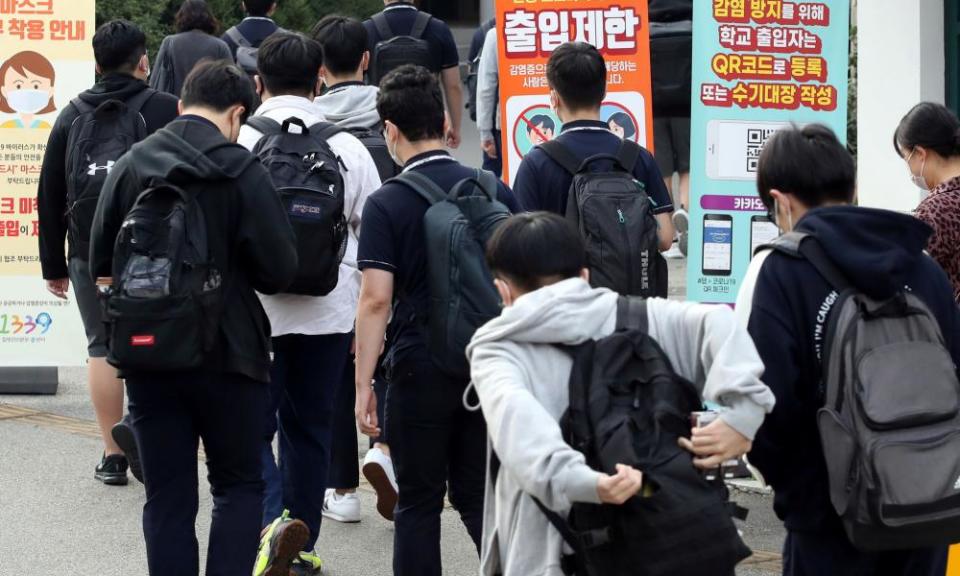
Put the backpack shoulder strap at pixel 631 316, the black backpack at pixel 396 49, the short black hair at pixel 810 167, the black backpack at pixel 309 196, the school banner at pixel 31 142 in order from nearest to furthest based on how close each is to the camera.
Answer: the backpack shoulder strap at pixel 631 316
the short black hair at pixel 810 167
the black backpack at pixel 309 196
the school banner at pixel 31 142
the black backpack at pixel 396 49

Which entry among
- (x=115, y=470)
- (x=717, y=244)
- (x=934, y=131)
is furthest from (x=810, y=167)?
(x=115, y=470)

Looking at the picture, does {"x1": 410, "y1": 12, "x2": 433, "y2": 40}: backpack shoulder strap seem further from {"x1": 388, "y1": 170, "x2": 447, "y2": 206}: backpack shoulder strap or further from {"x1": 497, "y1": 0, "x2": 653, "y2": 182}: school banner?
{"x1": 388, "y1": 170, "x2": 447, "y2": 206}: backpack shoulder strap

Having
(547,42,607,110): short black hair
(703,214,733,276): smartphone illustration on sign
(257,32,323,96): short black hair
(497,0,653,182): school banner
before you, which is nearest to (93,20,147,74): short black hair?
(257,32,323,96): short black hair

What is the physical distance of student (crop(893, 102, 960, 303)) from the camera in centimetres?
532

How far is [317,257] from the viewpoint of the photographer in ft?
17.4

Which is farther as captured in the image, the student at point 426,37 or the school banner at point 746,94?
the student at point 426,37

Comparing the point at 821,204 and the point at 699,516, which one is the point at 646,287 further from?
the point at 699,516

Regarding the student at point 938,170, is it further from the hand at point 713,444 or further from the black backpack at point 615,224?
the hand at point 713,444

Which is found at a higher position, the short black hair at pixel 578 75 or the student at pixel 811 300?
the short black hair at pixel 578 75

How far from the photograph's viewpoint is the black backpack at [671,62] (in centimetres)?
855

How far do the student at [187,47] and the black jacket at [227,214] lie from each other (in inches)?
168

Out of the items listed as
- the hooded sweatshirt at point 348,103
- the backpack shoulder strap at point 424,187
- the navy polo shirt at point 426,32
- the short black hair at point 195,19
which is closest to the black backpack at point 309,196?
the backpack shoulder strap at point 424,187

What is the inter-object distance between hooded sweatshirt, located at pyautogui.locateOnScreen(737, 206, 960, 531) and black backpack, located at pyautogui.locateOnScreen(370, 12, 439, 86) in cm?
533

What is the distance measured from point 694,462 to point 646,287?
7.66ft
